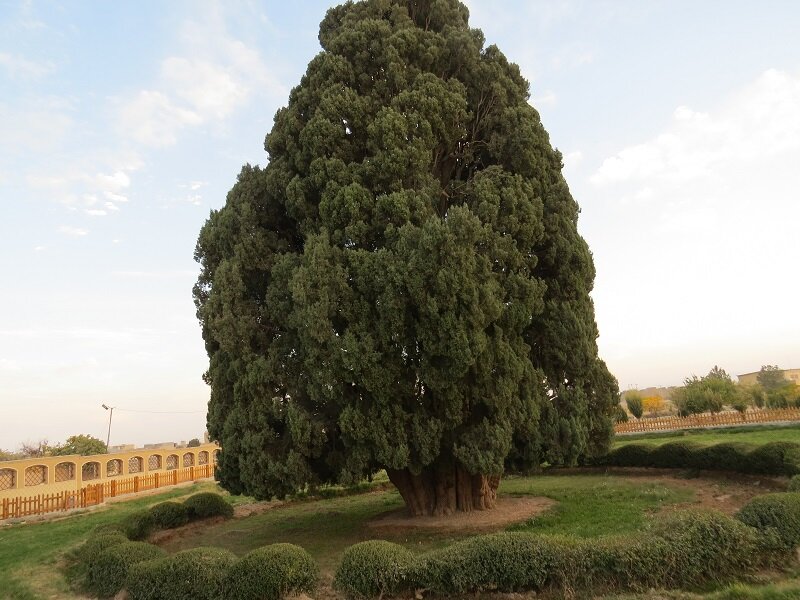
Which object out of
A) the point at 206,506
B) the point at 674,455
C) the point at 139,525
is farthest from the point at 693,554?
the point at 206,506

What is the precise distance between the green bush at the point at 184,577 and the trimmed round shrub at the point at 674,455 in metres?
12.4

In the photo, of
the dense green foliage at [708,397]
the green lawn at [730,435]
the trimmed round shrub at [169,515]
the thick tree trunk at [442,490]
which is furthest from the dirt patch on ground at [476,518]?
the dense green foliage at [708,397]

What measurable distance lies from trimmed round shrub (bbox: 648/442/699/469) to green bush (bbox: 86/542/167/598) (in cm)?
1285

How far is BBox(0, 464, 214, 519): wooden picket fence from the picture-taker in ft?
54.7

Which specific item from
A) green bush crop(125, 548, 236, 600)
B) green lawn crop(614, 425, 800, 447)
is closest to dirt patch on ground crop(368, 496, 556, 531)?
green bush crop(125, 548, 236, 600)

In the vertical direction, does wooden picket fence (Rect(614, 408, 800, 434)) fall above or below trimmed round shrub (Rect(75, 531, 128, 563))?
below

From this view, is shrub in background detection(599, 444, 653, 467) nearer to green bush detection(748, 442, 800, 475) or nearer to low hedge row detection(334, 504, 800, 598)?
green bush detection(748, 442, 800, 475)

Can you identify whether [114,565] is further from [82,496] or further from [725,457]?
[82,496]

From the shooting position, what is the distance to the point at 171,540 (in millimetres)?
11039

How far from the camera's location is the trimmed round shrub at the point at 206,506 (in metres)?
12.5

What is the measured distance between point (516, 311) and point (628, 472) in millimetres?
9370

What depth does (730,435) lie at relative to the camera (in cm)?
2273

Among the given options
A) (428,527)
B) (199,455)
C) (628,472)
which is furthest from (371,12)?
(199,455)

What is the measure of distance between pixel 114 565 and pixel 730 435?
24.0m
